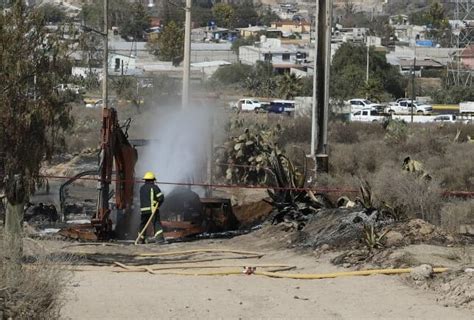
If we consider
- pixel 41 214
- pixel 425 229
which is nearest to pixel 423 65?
pixel 41 214

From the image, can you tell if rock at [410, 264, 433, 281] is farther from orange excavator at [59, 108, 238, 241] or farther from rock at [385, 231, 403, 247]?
orange excavator at [59, 108, 238, 241]

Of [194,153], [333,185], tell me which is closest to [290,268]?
[333,185]

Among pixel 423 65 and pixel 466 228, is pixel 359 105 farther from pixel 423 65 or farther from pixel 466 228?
pixel 466 228

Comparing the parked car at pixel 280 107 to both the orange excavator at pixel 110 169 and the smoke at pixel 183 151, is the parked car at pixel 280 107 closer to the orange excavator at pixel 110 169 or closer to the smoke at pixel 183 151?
the smoke at pixel 183 151

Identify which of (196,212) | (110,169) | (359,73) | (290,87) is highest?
(359,73)

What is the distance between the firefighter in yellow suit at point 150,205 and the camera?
20125mm

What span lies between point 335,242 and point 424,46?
495 ft

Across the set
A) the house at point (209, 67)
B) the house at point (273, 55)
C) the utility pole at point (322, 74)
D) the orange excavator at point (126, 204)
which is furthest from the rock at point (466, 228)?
the house at point (273, 55)

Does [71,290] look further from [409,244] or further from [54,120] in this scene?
[409,244]

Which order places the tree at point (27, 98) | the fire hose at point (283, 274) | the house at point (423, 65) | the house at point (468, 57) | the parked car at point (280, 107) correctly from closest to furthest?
the fire hose at point (283, 274), the tree at point (27, 98), the parked car at point (280, 107), the house at point (423, 65), the house at point (468, 57)

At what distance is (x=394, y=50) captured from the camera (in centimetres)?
15838

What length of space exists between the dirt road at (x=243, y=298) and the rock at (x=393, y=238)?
117 cm

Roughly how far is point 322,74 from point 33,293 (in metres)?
15.5

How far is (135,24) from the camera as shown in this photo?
15662 centimetres
